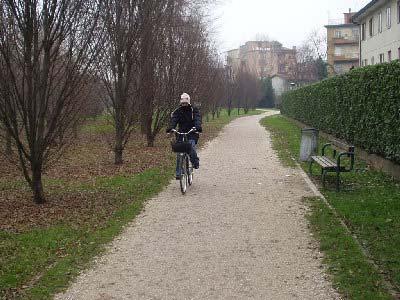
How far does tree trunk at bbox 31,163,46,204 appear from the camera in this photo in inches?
338

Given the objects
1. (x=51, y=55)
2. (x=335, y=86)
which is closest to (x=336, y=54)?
(x=335, y=86)

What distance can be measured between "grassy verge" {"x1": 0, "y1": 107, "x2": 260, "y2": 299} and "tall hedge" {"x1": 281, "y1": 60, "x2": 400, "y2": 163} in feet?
15.5

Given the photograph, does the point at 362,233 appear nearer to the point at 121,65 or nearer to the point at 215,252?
the point at 215,252

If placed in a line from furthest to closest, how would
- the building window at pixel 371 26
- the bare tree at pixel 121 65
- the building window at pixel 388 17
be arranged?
1. the building window at pixel 371 26
2. the building window at pixel 388 17
3. the bare tree at pixel 121 65

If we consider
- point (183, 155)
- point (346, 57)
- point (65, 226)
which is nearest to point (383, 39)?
point (183, 155)

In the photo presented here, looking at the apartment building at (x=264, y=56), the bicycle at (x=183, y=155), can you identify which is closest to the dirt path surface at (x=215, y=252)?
the bicycle at (x=183, y=155)

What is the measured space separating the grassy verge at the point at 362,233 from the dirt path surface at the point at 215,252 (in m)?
0.19

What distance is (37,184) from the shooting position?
8.77 meters

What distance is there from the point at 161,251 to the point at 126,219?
5.87ft

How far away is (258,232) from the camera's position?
6977 millimetres

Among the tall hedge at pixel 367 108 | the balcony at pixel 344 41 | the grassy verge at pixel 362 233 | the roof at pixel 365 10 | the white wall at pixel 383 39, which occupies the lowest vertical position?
the grassy verge at pixel 362 233

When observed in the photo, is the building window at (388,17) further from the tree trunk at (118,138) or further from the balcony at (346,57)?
the balcony at (346,57)

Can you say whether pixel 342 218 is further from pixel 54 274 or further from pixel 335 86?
pixel 335 86

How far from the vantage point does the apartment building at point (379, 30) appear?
108 ft
